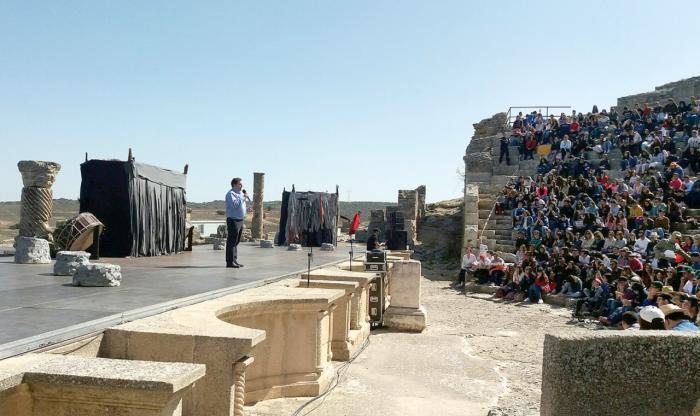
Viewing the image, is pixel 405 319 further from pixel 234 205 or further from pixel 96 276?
pixel 96 276

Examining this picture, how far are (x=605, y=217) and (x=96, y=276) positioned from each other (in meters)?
15.2

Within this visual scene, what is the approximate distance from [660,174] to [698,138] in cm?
214

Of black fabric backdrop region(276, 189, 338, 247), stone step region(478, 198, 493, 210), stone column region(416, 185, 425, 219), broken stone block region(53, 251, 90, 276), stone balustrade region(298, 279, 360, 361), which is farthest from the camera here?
stone column region(416, 185, 425, 219)

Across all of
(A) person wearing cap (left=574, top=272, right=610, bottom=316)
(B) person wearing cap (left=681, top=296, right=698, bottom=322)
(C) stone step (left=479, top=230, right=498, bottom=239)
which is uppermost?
(C) stone step (left=479, top=230, right=498, bottom=239)

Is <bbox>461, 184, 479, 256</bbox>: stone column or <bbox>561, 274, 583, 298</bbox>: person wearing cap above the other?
<bbox>461, 184, 479, 256</bbox>: stone column

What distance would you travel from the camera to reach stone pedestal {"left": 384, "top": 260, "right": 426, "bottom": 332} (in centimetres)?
1169

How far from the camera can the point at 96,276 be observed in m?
6.77

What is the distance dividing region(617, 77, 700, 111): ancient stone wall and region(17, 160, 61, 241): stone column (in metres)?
26.6

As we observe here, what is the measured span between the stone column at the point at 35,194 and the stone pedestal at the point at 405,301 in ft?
23.0

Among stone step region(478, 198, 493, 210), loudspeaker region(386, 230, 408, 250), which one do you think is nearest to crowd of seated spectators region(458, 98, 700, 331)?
stone step region(478, 198, 493, 210)

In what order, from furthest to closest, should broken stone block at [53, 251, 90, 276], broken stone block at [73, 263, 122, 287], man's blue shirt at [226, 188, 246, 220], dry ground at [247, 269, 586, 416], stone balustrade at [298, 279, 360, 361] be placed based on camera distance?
man's blue shirt at [226, 188, 246, 220]
stone balustrade at [298, 279, 360, 361]
broken stone block at [53, 251, 90, 276]
broken stone block at [73, 263, 122, 287]
dry ground at [247, 269, 586, 416]

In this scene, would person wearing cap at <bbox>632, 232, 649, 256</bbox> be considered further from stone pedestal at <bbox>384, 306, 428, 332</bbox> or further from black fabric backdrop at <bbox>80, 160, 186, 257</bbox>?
black fabric backdrop at <bbox>80, 160, 186, 257</bbox>

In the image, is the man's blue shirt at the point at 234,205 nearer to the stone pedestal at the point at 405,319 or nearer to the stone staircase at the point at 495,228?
the stone pedestal at the point at 405,319

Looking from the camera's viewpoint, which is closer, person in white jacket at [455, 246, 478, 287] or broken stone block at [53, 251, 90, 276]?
broken stone block at [53, 251, 90, 276]
